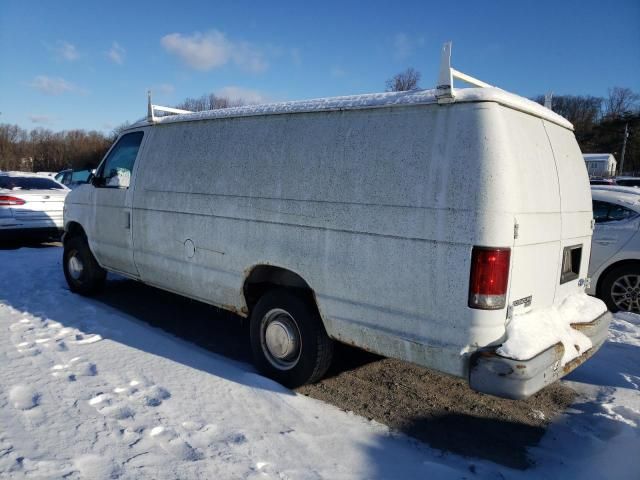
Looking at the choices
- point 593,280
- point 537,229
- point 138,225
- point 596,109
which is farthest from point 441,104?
point 596,109

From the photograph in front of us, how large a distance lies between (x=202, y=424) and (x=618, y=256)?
18.4 ft

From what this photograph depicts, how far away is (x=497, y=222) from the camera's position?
276cm

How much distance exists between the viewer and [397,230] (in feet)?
10.2

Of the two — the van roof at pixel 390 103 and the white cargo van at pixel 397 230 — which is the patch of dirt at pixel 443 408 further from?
the van roof at pixel 390 103

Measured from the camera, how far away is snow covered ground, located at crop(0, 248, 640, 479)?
8.97 ft

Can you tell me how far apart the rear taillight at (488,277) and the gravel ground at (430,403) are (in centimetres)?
108

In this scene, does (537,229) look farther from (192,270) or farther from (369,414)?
(192,270)

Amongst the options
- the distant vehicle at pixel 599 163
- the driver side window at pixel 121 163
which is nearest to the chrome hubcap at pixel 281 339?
the driver side window at pixel 121 163

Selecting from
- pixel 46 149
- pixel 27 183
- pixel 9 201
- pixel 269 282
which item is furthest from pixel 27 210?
pixel 46 149

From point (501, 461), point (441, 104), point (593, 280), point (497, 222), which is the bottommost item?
point (501, 461)

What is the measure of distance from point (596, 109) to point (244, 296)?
259 feet

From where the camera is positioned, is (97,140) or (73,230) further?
(97,140)

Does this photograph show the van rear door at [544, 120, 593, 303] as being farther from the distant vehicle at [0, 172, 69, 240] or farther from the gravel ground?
the distant vehicle at [0, 172, 69, 240]

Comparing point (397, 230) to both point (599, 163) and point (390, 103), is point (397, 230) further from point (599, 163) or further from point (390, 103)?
point (599, 163)
